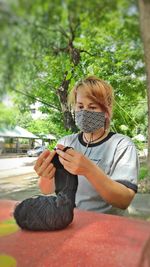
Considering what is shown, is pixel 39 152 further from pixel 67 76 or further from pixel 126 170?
pixel 67 76

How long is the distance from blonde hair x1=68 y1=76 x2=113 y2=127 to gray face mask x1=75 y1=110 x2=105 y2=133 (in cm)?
2

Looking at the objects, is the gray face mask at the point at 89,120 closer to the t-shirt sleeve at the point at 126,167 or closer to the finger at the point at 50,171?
the t-shirt sleeve at the point at 126,167

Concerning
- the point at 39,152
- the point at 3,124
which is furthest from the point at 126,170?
the point at 3,124

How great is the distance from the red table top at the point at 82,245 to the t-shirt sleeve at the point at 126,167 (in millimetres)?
121

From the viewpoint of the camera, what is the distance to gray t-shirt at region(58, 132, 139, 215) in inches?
17.6

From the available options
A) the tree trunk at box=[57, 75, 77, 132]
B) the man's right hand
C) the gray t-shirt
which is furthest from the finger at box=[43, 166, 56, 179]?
the tree trunk at box=[57, 75, 77, 132]

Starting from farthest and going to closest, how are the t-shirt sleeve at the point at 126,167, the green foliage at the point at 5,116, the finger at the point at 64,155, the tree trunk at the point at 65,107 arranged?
1. the tree trunk at the point at 65,107
2. the t-shirt sleeve at the point at 126,167
3. the finger at the point at 64,155
4. the green foliage at the point at 5,116

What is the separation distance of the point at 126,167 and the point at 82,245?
235 mm

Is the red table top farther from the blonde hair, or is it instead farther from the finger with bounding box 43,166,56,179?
the blonde hair

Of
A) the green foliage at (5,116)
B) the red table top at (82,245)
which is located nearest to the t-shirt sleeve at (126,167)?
the red table top at (82,245)

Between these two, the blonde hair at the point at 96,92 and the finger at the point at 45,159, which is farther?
the blonde hair at the point at 96,92

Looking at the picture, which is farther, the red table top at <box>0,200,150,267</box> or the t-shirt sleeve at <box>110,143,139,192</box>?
the t-shirt sleeve at <box>110,143,139,192</box>

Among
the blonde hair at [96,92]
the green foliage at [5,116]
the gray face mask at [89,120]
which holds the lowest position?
the green foliage at [5,116]

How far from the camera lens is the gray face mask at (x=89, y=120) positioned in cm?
49
